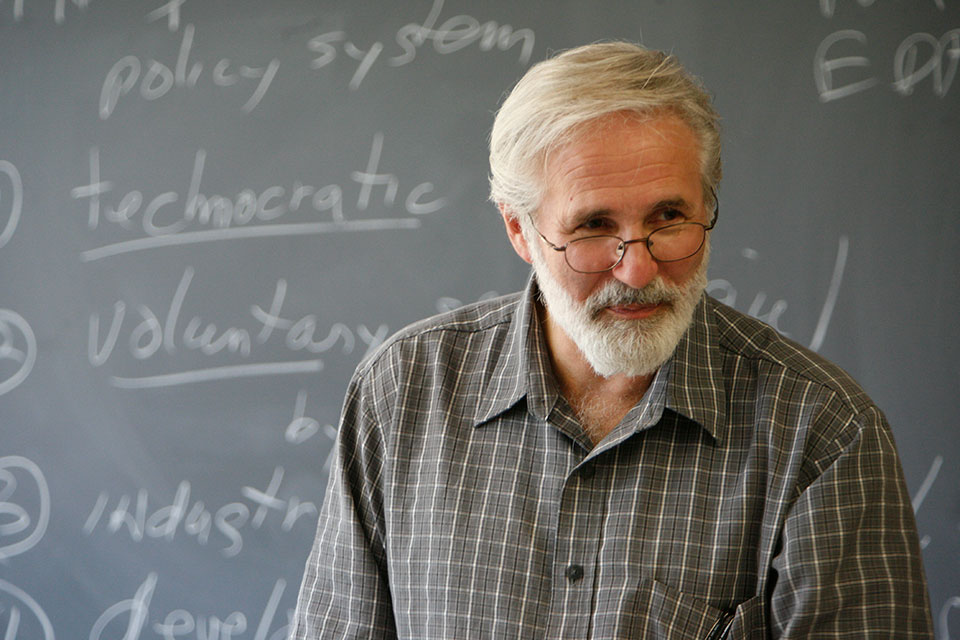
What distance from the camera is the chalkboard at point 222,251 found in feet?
6.76

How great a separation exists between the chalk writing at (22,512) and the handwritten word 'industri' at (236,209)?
0.52 m

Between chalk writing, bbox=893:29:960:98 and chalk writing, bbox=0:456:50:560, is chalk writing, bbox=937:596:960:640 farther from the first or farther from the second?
chalk writing, bbox=0:456:50:560

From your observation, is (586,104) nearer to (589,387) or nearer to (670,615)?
(589,387)

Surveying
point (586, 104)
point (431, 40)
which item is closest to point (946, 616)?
point (586, 104)

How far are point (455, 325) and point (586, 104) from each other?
0.39 metres

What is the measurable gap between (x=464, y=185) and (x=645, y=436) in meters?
1.06

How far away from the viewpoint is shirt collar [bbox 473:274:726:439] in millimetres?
1121

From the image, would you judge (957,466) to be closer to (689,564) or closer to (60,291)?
(689,564)

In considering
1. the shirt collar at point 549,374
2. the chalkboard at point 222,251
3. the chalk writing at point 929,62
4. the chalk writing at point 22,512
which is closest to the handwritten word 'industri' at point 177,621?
the chalkboard at point 222,251

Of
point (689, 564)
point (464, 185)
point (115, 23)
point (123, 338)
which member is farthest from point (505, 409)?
point (115, 23)

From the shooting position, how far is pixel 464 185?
2.07 metres

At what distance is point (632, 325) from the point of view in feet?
3.71

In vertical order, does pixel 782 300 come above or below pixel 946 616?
above

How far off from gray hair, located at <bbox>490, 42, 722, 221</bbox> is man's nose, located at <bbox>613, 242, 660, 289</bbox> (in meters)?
0.15
